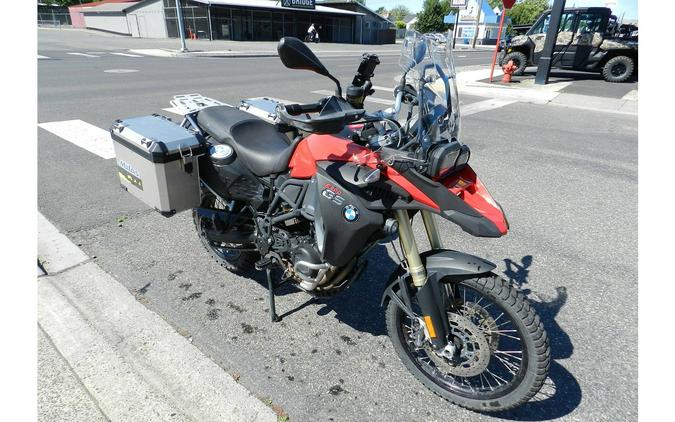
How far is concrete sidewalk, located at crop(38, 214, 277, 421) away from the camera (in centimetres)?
203

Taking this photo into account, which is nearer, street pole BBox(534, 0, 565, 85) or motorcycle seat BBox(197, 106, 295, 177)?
motorcycle seat BBox(197, 106, 295, 177)

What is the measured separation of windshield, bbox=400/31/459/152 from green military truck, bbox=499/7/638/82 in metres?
14.4

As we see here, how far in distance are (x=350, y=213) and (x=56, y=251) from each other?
2763 mm

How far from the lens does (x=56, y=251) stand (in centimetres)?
331

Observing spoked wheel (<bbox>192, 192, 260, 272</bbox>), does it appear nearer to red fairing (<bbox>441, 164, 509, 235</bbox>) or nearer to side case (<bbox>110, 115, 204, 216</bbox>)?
side case (<bbox>110, 115, 204, 216</bbox>)

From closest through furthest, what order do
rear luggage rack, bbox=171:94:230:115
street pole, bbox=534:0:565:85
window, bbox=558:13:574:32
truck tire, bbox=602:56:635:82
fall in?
rear luggage rack, bbox=171:94:230:115, street pole, bbox=534:0:565:85, truck tire, bbox=602:56:635:82, window, bbox=558:13:574:32

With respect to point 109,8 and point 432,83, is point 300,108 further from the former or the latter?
point 109,8

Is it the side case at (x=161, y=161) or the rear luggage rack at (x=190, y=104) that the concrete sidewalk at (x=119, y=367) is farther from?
the rear luggage rack at (x=190, y=104)

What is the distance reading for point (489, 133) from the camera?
759cm

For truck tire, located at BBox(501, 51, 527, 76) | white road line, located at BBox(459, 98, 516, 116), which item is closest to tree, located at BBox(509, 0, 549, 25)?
truck tire, located at BBox(501, 51, 527, 76)

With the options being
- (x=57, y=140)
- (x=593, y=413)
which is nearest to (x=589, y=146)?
(x=593, y=413)

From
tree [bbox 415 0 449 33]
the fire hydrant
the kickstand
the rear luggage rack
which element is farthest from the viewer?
tree [bbox 415 0 449 33]

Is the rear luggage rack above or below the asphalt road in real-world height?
above

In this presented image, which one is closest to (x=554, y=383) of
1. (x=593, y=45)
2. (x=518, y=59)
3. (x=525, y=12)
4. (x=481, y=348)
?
(x=481, y=348)
